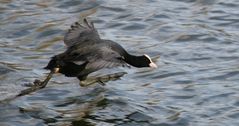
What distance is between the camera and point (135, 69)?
10539 millimetres

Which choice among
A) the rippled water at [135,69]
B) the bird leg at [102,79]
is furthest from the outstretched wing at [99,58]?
the bird leg at [102,79]

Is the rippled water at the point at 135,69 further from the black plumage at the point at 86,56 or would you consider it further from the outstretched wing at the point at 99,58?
the outstretched wing at the point at 99,58

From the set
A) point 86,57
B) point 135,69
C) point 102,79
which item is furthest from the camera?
point 135,69

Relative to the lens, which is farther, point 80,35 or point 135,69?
point 135,69

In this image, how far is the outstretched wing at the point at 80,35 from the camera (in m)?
9.59

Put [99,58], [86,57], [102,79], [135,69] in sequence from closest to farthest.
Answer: [99,58] < [86,57] < [102,79] < [135,69]

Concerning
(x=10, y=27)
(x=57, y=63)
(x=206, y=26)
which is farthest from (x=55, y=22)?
(x=57, y=63)

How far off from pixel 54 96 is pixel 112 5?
4.14 metres

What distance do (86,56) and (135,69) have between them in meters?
1.82

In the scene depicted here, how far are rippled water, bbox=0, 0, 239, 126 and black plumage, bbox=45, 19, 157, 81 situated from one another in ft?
1.28

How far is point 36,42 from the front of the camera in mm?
11539

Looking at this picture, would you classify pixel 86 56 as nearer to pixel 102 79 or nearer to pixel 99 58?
pixel 99 58

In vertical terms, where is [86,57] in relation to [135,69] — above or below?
above

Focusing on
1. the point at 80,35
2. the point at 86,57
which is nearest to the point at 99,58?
the point at 86,57
